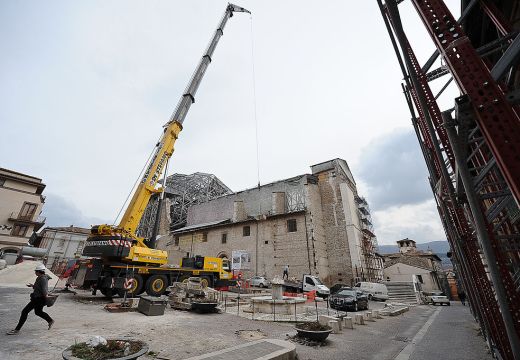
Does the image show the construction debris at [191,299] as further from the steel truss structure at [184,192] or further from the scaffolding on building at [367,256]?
the steel truss structure at [184,192]

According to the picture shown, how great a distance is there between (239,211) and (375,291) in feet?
62.5

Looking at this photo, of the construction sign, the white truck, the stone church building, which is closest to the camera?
the white truck

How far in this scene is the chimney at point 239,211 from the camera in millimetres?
33875

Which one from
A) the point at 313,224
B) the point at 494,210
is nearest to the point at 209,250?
the point at 313,224

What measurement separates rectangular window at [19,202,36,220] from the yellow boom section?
99.6ft

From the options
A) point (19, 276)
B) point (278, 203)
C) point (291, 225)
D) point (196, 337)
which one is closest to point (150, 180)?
point (196, 337)

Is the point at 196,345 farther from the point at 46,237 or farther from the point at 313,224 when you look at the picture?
the point at 46,237

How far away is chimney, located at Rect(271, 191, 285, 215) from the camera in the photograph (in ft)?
103

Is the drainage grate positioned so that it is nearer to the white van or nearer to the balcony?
the white van

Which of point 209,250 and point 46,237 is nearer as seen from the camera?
point 209,250

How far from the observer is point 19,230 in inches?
1209

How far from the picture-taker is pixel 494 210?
4.14 m

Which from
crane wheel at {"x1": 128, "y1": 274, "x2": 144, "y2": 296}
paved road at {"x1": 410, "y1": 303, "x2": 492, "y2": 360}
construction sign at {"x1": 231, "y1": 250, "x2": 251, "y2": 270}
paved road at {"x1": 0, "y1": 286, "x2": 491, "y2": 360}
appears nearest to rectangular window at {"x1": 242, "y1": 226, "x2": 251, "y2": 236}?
construction sign at {"x1": 231, "y1": 250, "x2": 251, "y2": 270}

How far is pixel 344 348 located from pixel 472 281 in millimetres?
3660
